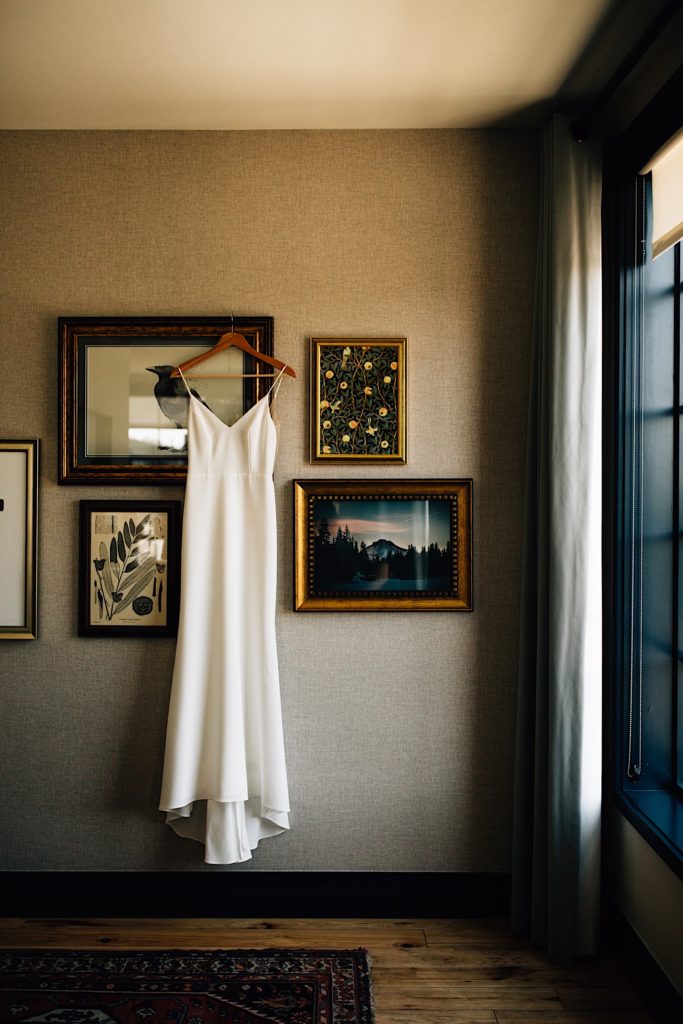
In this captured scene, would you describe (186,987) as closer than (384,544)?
Yes

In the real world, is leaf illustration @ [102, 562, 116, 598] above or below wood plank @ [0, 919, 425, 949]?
above

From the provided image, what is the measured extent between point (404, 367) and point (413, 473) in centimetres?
36

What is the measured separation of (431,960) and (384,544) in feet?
4.29

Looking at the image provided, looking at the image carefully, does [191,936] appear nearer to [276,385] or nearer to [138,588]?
[138,588]

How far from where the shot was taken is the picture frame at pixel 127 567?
2.60 meters

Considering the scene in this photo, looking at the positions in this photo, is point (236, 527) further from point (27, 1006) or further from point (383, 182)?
point (27, 1006)

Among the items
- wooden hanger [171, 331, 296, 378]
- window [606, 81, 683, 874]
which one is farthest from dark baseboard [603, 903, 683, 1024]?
wooden hanger [171, 331, 296, 378]

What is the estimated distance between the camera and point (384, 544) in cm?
259

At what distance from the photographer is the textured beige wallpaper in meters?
2.59

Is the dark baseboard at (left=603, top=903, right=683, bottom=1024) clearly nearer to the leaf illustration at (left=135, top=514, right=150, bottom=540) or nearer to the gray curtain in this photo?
the gray curtain

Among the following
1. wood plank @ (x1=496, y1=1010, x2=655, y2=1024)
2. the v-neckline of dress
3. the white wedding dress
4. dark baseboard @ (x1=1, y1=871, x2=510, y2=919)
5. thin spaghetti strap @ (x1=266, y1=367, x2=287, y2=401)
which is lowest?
wood plank @ (x1=496, y1=1010, x2=655, y2=1024)

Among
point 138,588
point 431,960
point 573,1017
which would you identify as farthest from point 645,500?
point 138,588

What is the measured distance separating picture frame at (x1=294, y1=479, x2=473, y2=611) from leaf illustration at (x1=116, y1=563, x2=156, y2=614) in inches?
19.9

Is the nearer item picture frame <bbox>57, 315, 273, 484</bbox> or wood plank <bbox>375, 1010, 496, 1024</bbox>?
wood plank <bbox>375, 1010, 496, 1024</bbox>
